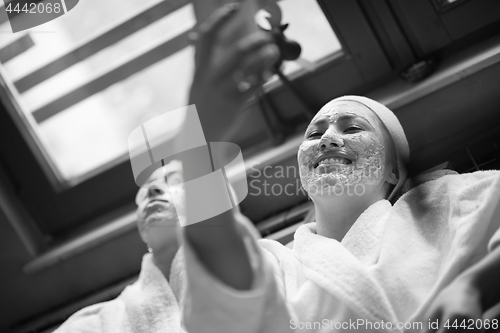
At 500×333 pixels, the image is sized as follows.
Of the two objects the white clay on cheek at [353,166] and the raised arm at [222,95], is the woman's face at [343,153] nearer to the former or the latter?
the white clay on cheek at [353,166]

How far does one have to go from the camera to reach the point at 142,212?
1.56 meters

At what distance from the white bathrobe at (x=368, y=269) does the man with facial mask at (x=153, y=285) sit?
12.3 inches

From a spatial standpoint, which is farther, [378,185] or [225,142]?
[378,185]

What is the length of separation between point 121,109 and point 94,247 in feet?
1.54

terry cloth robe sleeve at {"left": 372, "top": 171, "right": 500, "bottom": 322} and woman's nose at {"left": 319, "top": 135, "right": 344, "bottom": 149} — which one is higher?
woman's nose at {"left": 319, "top": 135, "right": 344, "bottom": 149}


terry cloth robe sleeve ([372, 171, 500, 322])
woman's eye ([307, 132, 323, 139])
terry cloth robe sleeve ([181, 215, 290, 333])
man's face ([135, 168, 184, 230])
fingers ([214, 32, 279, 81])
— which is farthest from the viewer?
man's face ([135, 168, 184, 230])

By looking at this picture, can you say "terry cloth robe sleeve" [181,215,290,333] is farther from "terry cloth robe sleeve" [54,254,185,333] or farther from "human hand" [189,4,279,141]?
"terry cloth robe sleeve" [54,254,185,333]

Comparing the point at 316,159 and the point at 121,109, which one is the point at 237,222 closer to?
the point at 316,159

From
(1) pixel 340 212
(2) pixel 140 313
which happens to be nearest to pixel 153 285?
(2) pixel 140 313

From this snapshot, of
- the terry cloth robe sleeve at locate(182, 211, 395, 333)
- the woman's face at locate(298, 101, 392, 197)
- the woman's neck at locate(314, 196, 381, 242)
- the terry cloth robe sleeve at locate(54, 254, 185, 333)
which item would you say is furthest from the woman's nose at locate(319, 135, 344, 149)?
the terry cloth robe sleeve at locate(54, 254, 185, 333)

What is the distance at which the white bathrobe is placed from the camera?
0.75m

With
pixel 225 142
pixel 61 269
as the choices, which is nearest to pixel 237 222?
pixel 225 142

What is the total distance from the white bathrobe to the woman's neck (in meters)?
0.05

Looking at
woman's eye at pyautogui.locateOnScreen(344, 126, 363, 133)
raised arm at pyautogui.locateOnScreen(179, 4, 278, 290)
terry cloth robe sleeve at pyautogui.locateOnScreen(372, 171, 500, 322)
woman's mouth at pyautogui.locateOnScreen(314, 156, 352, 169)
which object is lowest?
terry cloth robe sleeve at pyautogui.locateOnScreen(372, 171, 500, 322)
